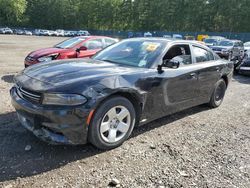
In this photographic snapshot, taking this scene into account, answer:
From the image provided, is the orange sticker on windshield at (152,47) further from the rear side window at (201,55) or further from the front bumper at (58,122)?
the front bumper at (58,122)

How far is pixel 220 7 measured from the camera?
61812 mm

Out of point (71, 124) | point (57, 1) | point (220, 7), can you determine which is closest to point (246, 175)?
point (71, 124)

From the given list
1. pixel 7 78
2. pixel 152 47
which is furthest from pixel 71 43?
pixel 152 47

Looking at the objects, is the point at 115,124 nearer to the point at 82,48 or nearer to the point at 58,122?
the point at 58,122

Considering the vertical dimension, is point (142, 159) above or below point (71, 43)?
below

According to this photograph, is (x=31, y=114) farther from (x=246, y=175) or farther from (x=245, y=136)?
(x=245, y=136)

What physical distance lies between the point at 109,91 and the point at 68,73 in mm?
646

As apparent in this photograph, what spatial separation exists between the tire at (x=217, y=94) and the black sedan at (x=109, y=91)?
2.47 feet

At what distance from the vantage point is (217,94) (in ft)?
20.5

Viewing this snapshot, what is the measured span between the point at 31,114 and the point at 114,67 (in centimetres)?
142

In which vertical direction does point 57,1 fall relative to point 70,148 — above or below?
above

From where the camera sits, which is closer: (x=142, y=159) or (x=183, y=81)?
(x=142, y=159)

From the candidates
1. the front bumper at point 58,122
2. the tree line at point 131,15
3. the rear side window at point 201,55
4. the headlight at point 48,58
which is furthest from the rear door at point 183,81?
the tree line at point 131,15

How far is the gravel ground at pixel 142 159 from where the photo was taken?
3.16 meters
